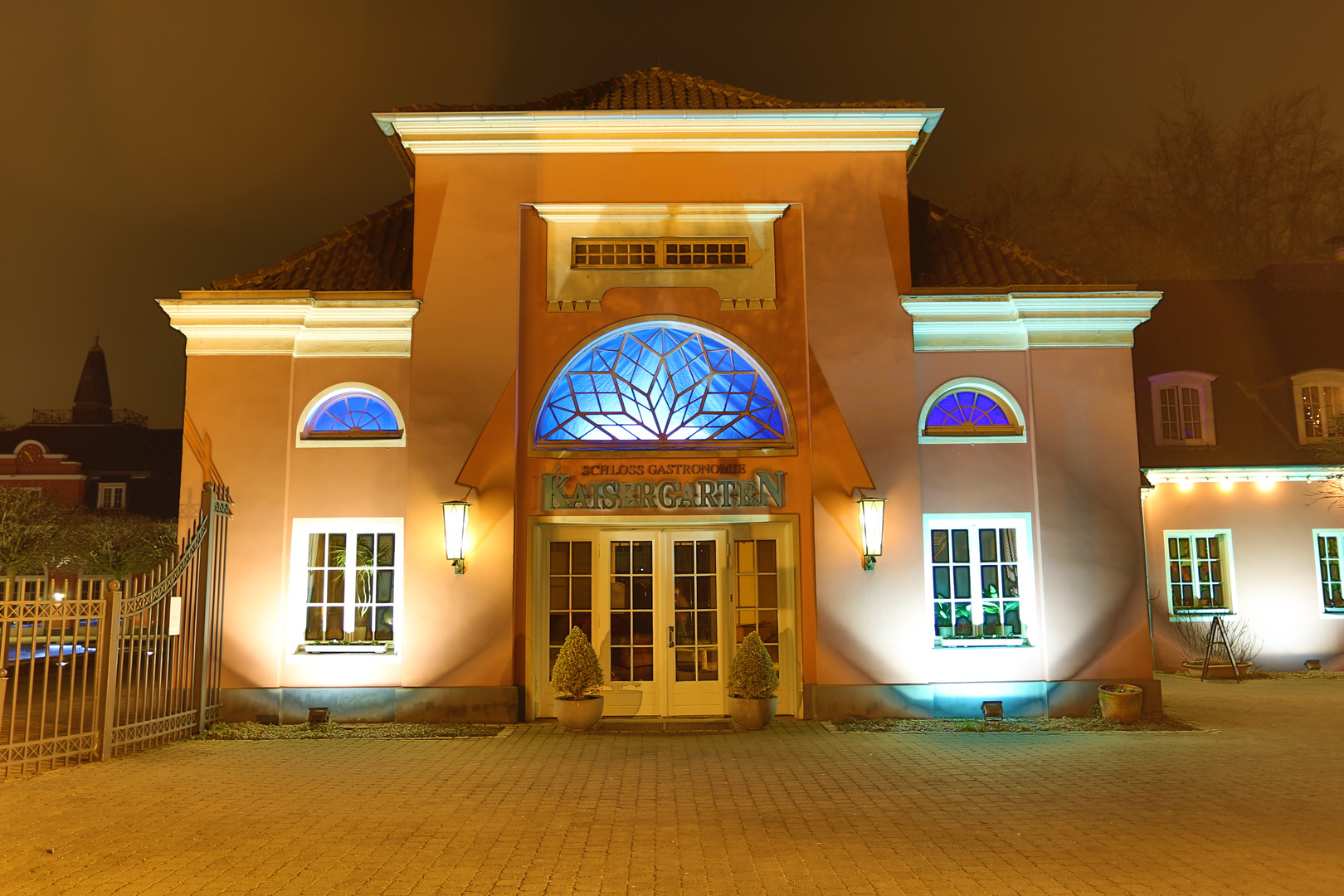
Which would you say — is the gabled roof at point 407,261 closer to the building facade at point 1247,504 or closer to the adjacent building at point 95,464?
the building facade at point 1247,504

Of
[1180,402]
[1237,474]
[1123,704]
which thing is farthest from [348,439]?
[1237,474]

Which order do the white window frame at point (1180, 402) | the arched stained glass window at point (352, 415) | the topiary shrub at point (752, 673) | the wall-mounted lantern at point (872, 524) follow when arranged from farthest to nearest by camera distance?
the white window frame at point (1180, 402) < the arched stained glass window at point (352, 415) < the wall-mounted lantern at point (872, 524) < the topiary shrub at point (752, 673)

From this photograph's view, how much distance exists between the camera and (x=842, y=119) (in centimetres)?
1238

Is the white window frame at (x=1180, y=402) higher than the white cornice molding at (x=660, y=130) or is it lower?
lower

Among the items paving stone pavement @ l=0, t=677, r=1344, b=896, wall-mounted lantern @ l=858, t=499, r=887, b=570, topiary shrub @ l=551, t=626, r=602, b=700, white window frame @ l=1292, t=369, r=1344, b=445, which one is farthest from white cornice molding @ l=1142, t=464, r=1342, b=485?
topiary shrub @ l=551, t=626, r=602, b=700

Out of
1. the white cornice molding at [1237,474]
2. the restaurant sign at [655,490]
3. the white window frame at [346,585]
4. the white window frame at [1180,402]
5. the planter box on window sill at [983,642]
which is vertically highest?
the white window frame at [1180,402]

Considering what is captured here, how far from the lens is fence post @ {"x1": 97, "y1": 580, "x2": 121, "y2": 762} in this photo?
31.0ft

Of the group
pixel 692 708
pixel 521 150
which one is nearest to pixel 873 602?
pixel 692 708

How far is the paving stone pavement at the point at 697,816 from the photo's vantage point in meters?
5.78

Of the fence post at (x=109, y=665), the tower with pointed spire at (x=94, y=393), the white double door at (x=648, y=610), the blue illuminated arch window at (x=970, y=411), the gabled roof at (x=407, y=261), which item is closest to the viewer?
the fence post at (x=109, y=665)

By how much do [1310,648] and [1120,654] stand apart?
7.73 meters

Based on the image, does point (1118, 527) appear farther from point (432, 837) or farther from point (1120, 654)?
point (432, 837)

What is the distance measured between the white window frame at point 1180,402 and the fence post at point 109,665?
17.2 meters

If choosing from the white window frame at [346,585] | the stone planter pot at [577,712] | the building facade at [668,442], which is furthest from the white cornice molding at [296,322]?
the stone planter pot at [577,712]
